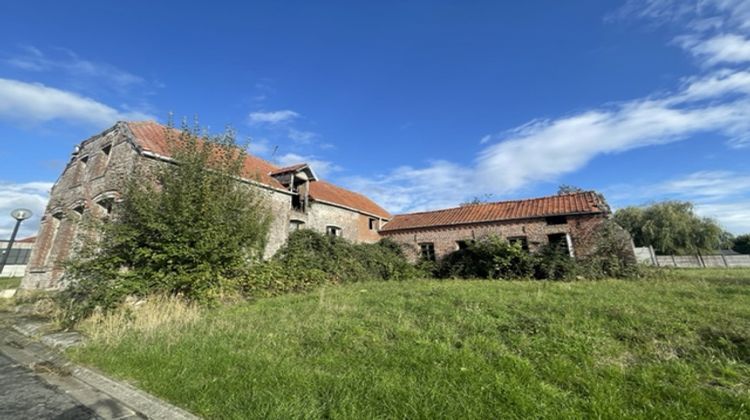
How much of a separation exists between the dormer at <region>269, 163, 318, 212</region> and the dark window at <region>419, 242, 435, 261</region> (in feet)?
24.7

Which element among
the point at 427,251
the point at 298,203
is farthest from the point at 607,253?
the point at 298,203

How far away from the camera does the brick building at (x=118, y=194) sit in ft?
38.5

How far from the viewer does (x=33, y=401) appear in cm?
365

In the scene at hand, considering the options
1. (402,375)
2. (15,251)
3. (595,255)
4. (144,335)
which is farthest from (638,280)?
(15,251)

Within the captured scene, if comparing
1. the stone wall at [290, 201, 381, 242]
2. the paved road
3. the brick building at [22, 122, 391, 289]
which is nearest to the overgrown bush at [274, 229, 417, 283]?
the brick building at [22, 122, 391, 289]

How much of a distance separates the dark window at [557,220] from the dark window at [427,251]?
6370mm

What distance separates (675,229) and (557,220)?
20573mm

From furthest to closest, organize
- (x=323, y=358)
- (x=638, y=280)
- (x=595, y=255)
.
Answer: (x=595, y=255)
(x=638, y=280)
(x=323, y=358)

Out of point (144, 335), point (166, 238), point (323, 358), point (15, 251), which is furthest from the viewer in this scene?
point (15, 251)

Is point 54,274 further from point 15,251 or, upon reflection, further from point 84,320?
point 15,251

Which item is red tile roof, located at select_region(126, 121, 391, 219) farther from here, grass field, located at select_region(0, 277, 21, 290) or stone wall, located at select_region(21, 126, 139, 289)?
grass field, located at select_region(0, 277, 21, 290)

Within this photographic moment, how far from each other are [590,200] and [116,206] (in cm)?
1993

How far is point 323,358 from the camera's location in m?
4.37

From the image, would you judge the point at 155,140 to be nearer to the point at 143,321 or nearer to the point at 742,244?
the point at 143,321
